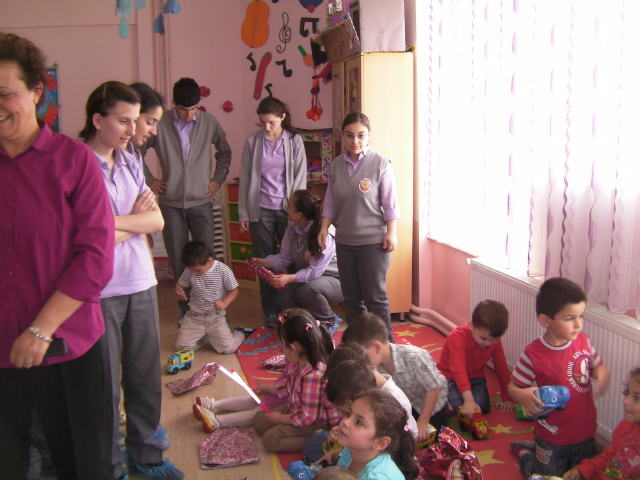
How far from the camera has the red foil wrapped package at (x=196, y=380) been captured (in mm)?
2758

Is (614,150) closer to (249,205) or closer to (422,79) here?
(422,79)

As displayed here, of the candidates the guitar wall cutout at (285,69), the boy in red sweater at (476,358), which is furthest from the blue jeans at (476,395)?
the guitar wall cutout at (285,69)

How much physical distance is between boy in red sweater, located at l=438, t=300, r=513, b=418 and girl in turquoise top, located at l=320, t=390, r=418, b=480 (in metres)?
0.84

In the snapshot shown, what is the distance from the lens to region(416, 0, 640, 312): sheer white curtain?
1978mm

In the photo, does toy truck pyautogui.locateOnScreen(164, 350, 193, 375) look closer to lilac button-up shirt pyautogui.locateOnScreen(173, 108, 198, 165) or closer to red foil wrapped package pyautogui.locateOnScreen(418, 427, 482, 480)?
lilac button-up shirt pyautogui.locateOnScreen(173, 108, 198, 165)

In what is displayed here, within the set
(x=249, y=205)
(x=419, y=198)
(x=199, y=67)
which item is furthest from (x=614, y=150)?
(x=199, y=67)

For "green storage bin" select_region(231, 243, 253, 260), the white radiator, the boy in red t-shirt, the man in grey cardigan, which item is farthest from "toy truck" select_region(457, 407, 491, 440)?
"green storage bin" select_region(231, 243, 253, 260)

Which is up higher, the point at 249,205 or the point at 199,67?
the point at 199,67

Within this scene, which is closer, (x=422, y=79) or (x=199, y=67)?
(x=422, y=79)

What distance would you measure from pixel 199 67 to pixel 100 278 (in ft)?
14.0

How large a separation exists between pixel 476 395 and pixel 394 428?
42.3 inches

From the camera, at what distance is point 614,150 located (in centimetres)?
201

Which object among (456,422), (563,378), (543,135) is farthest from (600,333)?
(543,135)

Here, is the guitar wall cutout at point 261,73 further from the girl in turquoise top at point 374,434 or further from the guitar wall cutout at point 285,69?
the girl in turquoise top at point 374,434
